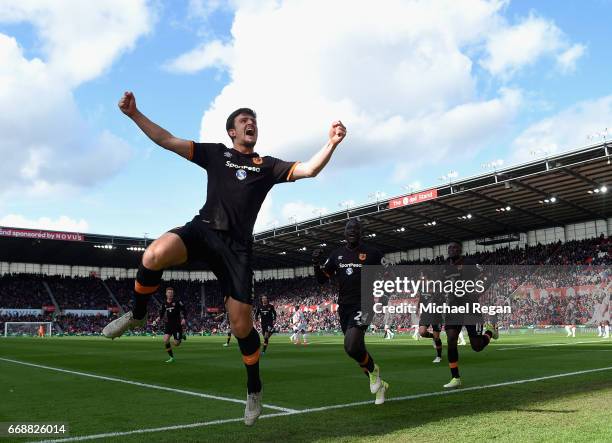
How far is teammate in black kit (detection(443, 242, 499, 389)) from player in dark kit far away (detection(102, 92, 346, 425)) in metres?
4.65

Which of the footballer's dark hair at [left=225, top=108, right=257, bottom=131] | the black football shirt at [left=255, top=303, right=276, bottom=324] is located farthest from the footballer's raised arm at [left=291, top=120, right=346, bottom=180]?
the black football shirt at [left=255, top=303, right=276, bottom=324]

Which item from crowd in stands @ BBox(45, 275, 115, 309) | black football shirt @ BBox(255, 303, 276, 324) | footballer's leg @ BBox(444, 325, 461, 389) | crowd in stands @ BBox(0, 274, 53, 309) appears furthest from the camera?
crowd in stands @ BBox(45, 275, 115, 309)

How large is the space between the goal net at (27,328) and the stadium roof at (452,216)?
8762 mm

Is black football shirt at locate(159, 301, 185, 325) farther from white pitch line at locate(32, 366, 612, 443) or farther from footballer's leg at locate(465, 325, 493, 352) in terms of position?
white pitch line at locate(32, 366, 612, 443)

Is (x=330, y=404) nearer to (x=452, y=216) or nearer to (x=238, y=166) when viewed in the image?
(x=238, y=166)

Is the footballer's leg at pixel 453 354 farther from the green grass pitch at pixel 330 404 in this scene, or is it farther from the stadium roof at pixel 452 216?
the stadium roof at pixel 452 216

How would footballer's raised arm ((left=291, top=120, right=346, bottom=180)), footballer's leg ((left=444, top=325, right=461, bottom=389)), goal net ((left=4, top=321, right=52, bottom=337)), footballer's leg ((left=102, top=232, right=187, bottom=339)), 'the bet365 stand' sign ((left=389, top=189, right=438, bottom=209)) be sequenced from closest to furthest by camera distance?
1. footballer's leg ((left=102, top=232, right=187, bottom=339))
2. footballer's raised arm ((left=291, top=120, right=346, bottom=180))
3. footballer's leg ((left=444, top=325, right=461, bottom=389))
4. 'the bet365 stand' sign ((left=389, top=189, right=438, bottom=209))
5. goal net ((left=4, top=321, right=52, bottom=337))

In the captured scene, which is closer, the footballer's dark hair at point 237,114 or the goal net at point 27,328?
the footballer's dark hair at point 237,114

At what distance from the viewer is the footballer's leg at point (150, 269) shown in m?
4.38

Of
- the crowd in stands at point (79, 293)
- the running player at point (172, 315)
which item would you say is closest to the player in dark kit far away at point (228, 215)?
the running player at point (172, 315)

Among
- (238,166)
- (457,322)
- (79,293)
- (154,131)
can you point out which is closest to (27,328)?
(79,293)

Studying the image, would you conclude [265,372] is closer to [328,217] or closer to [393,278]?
[328,217]

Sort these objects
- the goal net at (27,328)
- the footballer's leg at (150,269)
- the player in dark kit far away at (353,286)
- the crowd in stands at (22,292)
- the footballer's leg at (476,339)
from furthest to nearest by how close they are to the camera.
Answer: the crowd in stands at (22,292), the goal net at (27,328), the footballer's leg at (476,339), the player in dark kit far away at (353,286), the footballer's leg at (150,269)

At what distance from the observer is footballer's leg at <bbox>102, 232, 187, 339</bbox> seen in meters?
4.38
